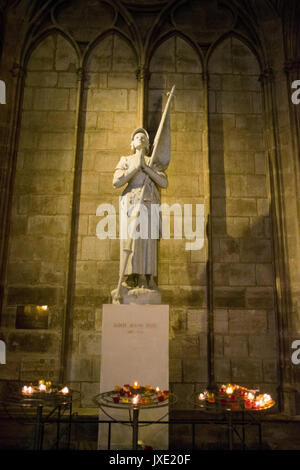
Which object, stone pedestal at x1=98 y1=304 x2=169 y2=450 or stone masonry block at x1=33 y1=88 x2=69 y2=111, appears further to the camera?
stone masonry block at x1=33 y1=88 x2=69 y2=111

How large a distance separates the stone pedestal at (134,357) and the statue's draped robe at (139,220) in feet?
2.23

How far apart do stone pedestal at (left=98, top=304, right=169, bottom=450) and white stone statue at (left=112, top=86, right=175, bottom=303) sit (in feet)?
1.09

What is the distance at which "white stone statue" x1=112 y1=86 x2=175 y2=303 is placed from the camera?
18.0ft

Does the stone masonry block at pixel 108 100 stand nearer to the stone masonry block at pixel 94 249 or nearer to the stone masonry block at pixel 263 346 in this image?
the stone masonry block at pixel 94 249

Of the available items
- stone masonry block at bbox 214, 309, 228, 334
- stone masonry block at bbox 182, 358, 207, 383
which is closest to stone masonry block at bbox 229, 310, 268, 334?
stone masonry block at bbox 214, 309, 228, 334

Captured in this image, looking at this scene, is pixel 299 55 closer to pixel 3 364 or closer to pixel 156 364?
pixel 156 364

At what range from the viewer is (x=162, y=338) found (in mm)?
4941

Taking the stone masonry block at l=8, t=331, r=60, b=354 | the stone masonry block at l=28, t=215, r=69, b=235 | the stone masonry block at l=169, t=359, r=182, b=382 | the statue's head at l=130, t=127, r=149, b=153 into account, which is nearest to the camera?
the statue's head at l=130, t=127, r=149, b=153

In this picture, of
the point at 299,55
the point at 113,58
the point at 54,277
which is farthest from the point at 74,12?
the point at 54,277

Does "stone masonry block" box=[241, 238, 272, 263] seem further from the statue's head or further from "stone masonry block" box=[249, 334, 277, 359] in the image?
the statue's head

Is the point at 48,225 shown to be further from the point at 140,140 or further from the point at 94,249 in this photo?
the point at 140,140

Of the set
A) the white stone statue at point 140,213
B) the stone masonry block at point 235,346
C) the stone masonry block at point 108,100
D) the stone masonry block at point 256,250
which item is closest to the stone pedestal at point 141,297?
the white stone statue at point 140,213

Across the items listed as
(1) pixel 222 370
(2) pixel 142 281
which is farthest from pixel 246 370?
(2) pixel 142 281

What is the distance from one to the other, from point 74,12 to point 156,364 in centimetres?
672
